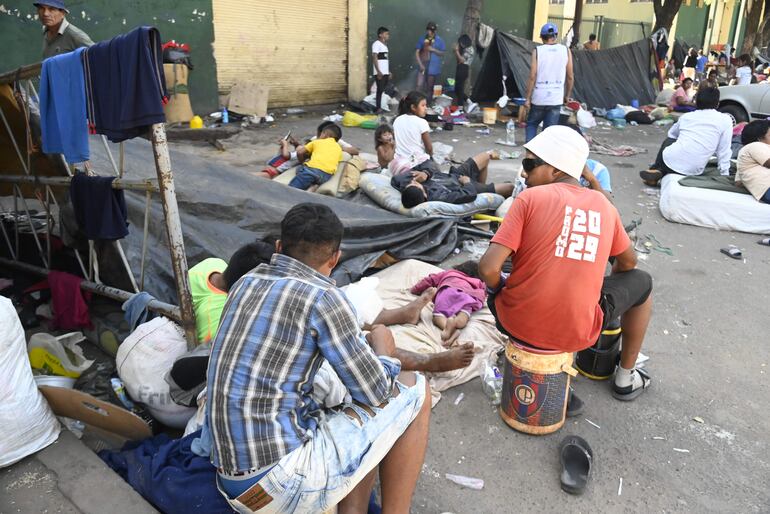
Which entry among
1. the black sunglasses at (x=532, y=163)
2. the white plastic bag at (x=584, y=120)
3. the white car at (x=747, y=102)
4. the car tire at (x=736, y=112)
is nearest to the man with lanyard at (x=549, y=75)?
the white plastic bag at (x=584, y=120)

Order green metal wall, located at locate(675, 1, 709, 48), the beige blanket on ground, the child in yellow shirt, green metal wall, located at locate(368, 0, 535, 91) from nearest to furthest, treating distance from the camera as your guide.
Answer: the beige blanket on ground → the child in yellow shirt → green metal wall, located at locate(368, 0, 535, 91) → green metal wall, located at locate(675, 1, 709, 48)

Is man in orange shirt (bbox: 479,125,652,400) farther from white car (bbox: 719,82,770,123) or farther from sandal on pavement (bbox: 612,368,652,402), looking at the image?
white car (bbox: 719,82,770,123)

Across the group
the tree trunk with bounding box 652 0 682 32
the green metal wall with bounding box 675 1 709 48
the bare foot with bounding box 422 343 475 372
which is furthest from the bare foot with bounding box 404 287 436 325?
the green metal wall with bounding box 675 1 709 48

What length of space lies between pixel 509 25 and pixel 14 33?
13.4 m

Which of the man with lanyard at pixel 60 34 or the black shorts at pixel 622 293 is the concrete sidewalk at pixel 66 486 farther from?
the man with lanyard at pixel 60 34

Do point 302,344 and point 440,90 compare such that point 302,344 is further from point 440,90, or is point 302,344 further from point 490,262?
point 440,90

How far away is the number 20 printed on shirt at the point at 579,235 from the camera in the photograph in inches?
98.8

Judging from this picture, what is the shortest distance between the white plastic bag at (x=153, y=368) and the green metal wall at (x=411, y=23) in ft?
39.3

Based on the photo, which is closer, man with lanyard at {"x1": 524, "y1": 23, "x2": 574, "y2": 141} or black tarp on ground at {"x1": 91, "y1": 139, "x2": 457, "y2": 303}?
black tarp on ground at {"x1": 91, "y1": 139, "x2": 457, "y2": 303}

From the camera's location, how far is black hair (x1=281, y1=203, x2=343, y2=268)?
183cm

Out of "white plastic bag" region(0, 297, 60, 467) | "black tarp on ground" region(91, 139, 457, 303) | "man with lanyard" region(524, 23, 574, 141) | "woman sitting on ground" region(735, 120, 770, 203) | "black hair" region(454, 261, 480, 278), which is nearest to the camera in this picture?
"white plastic bag" region(0, 297, 60, 467)

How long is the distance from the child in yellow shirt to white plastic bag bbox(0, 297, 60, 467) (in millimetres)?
3619

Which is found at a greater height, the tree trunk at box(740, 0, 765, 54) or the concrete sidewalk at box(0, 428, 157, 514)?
the tree trunk at box(740, 0, 765, 54)

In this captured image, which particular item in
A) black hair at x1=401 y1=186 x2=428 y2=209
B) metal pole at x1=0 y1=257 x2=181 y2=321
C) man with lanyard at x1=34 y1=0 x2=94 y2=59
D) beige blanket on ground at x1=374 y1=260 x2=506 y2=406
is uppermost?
man with lanyard at x1=34 y1=0 x2=94 y2=59
